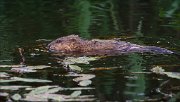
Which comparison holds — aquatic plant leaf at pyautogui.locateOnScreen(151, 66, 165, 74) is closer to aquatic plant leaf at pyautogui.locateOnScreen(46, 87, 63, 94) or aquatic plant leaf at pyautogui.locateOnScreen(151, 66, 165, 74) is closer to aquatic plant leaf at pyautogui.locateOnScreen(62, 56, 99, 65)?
aquatic plant leaf at pyautogui.locateOnScreen(62, 56, 99, 65)

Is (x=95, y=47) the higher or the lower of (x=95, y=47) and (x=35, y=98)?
the higher

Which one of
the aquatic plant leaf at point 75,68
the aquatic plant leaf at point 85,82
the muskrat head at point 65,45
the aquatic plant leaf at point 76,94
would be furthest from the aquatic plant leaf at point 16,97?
the muskrat head at point 65,45

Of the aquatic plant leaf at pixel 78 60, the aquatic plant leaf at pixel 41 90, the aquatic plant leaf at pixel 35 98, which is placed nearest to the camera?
the aquatic plant leaf at pixel 35 98

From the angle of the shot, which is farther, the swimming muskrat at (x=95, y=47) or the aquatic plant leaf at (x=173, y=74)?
the swimming muskrat at (x=95, y=47)

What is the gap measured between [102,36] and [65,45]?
2.60 ft

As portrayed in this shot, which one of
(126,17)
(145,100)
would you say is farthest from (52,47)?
(126,17)

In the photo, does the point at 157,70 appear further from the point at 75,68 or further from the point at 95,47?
the point at 95,47

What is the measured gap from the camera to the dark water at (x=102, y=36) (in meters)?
3.29

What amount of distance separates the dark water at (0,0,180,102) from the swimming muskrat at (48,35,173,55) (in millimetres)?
167

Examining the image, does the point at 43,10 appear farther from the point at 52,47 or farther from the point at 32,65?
the point at 32,65

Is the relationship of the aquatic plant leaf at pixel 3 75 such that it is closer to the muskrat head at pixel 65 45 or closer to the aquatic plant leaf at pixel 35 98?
the aquatic plant leaf at pixel 35 98

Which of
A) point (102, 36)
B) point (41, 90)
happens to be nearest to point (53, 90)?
point (41, 90)

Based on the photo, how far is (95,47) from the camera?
4.77m

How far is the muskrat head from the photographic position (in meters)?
4.83
